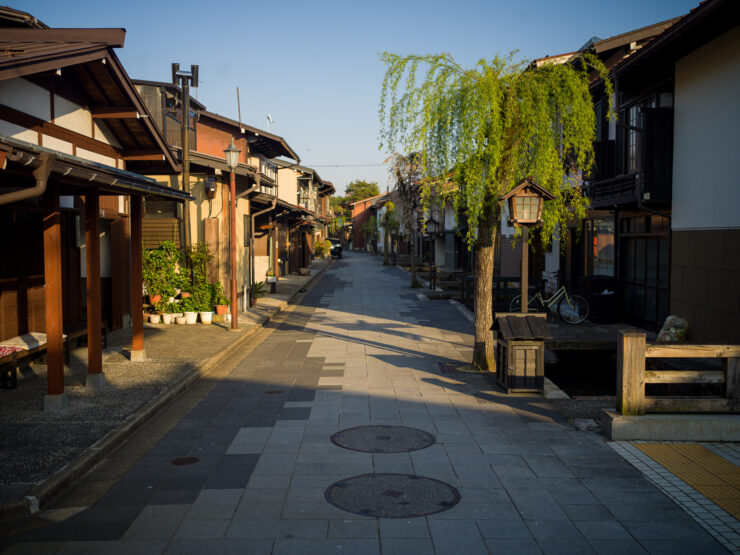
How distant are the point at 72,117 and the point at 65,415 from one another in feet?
17.6

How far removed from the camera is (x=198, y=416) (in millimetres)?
7848

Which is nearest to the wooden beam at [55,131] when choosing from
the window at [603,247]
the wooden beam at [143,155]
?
the wooden beam at [143,155]

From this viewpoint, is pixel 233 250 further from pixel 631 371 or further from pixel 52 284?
pixel 631 371

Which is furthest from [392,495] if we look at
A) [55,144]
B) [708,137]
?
[708,137]

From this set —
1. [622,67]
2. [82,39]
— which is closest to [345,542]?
[82,39]

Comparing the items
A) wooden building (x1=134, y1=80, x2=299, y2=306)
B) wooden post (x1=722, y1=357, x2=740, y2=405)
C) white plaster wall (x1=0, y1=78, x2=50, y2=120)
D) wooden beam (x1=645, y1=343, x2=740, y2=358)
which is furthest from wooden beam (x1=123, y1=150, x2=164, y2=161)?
wooden post (x1=722, y1=357, x2=740, y2=405)

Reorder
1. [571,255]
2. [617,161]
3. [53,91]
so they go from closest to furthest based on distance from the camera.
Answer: [53,91], [617,161], [571,255]

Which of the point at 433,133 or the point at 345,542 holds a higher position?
the point at 433,133

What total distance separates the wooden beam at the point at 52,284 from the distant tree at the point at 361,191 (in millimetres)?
111969

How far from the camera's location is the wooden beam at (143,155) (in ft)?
39.8

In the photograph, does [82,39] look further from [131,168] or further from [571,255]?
[571,255]

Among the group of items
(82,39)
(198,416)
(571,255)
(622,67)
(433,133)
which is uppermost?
(622,67)

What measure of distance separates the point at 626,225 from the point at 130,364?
487 inches

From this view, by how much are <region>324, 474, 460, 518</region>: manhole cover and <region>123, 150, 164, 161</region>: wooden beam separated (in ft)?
28.4
